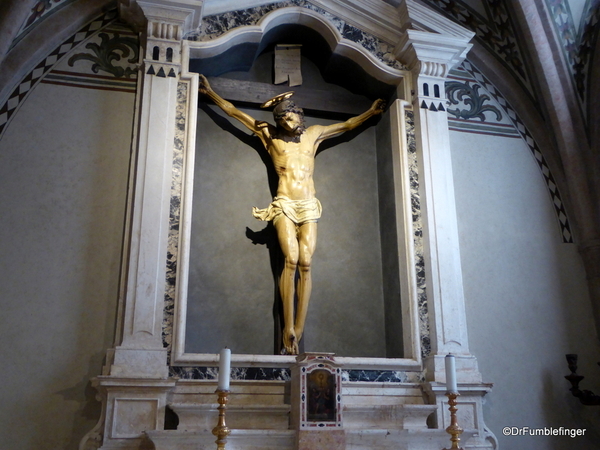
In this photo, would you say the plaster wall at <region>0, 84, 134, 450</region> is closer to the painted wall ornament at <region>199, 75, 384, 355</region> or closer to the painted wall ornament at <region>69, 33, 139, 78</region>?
the painted wall ornament at <region>69, 33, 139, 78</region>

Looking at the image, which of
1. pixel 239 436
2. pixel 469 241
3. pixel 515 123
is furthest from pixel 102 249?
pixel 515 123

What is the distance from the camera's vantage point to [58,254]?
482cm

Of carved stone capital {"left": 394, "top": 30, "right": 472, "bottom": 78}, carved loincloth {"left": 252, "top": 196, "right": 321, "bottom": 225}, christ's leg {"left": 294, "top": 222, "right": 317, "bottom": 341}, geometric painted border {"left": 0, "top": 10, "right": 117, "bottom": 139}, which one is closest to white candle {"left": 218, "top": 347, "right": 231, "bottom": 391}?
christ's leg {"left": 294, "top": 222, "right": 317, "bottom": 341}

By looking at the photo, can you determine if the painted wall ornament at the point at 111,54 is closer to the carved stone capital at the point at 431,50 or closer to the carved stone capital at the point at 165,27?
the carved stone capital at the point at 165,27

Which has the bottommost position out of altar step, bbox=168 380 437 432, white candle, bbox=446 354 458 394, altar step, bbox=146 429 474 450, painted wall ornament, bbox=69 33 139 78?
altar step, bbox=146 429 474 450

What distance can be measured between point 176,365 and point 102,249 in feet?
3.46

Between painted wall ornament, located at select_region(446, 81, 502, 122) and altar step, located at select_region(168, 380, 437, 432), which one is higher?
painted wall ornament, located at select_region(446, 81, 502, 122)

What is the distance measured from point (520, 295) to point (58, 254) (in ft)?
12.5

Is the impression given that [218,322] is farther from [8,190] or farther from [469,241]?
[469,241]

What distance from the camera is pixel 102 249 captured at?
4906 millimetres

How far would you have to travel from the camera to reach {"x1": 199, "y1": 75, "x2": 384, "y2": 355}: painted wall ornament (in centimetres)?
521

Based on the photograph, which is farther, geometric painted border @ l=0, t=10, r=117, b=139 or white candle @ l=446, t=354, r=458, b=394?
geometric painted border @ l=0, t=10, r=117, b=139

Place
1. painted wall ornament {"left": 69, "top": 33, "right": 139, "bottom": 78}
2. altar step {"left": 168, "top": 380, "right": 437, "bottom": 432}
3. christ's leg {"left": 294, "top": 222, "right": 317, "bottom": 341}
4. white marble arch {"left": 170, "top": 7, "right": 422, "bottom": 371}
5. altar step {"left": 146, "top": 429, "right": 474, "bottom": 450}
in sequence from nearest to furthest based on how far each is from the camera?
altar step {"left": 146, "top": 429, "right": 474, "bottom": 450} < altar step {"left": 168, "top": 380, "right": 437, "bottom": 432} < white marble arch {"left": 170, "top": 7, "right": 422, "bottom": 371} < christ's leg {"left": 294, "top": 222, "right": 317, "bottom": 341} < painted wall ornament {"left": 69, "top": 33, "right": 139, "bottom": 78}

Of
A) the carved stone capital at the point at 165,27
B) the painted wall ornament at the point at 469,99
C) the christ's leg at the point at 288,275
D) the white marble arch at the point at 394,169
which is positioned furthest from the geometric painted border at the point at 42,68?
the painted wall ornament at the point at 469,99
